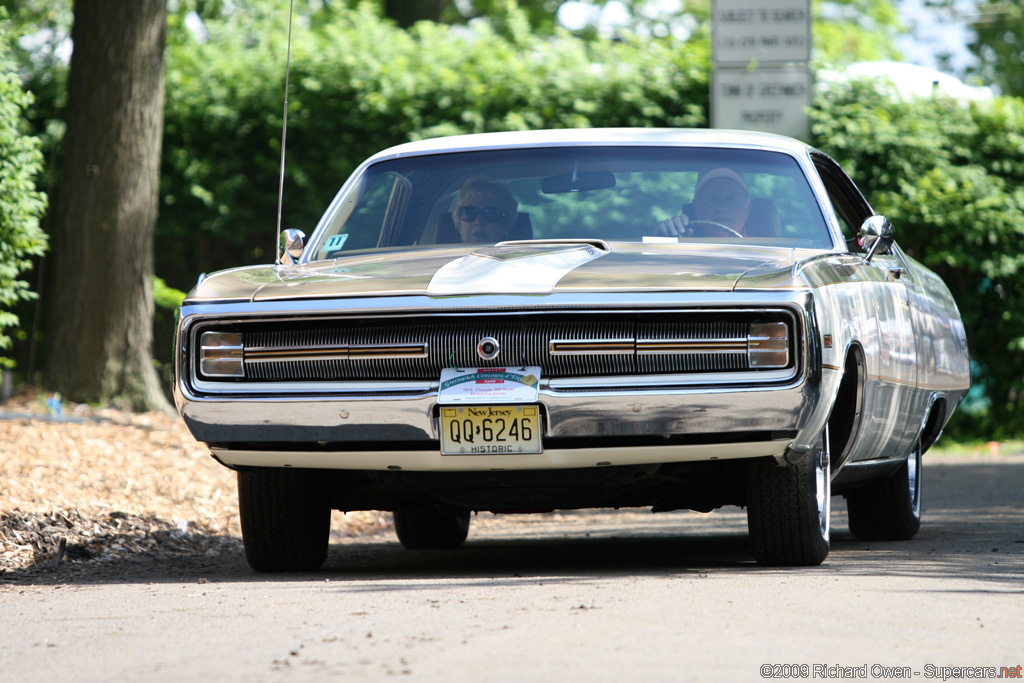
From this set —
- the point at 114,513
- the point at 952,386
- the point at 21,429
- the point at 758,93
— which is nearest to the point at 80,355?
the point at 21,429

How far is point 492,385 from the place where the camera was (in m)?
4.85

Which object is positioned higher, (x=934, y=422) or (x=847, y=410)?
(x=847, y=410)

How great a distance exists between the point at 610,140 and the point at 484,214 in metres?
0.68

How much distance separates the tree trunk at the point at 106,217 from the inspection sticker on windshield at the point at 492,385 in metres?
6.29

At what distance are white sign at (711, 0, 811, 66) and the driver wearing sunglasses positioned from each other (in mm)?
5488

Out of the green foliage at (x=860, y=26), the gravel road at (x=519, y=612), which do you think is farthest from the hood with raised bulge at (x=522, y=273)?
the green foliage at (x=860, y=26)

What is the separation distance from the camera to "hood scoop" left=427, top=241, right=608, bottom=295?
493 cm

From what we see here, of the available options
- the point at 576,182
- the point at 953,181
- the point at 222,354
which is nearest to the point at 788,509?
the point at 576,182

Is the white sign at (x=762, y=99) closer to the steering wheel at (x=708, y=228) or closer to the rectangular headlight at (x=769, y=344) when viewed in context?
the steering wheel at (x=708, y=228)

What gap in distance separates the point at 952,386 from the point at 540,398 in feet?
10.4

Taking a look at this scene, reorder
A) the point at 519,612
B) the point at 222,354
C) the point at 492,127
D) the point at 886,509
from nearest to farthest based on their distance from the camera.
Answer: the point at 519,612 < the point at 222,354 < the point at 886,509 < the point at 492,127

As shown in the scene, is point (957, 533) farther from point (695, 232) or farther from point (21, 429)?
point (21, 429)

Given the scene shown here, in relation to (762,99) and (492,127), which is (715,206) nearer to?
(762,99)

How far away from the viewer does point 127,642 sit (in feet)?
13.3
